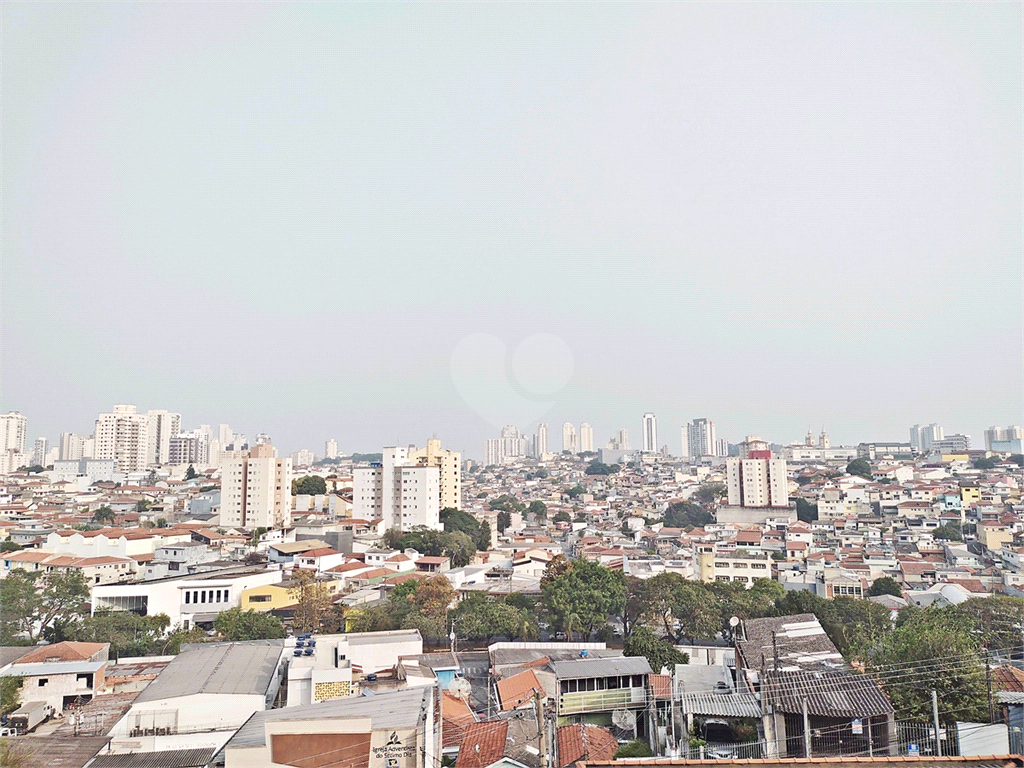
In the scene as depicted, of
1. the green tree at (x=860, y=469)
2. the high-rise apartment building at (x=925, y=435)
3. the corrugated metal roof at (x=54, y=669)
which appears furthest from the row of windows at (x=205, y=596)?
the high-rise apartment building at (x=925, y=435)

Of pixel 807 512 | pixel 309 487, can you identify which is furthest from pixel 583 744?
pixel 309 487

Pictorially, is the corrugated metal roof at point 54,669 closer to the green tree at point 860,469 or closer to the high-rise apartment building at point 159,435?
the green tree at point 860,469

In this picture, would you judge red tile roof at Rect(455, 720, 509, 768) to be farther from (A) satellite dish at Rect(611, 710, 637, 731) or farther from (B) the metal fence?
(B) the metal fence

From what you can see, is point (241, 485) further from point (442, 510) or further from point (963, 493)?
point (963, 493)

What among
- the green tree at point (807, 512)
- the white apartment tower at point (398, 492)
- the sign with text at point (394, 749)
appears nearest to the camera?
the sign with text at point (394, 749)

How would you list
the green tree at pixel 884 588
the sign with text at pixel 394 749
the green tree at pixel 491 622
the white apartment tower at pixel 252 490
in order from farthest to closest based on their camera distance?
the white apartment tower at pixel 252 490
the green tree at pixel 884 588
the green tree at pixel 491 622
the sign with text at pixel 394 749
